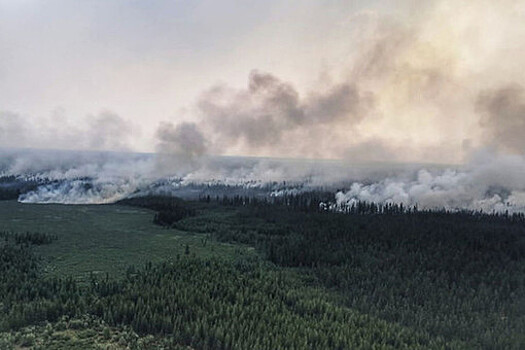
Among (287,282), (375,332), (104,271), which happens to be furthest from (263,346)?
(104,271)

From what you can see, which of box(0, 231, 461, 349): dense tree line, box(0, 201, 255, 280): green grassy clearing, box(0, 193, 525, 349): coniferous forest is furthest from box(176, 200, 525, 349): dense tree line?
box(0, 201, 255, 280): green grassy clearing

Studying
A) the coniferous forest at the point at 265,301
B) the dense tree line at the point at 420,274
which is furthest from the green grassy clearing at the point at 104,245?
the dense tree line at the point at 420,274

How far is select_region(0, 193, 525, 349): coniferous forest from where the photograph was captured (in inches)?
2603

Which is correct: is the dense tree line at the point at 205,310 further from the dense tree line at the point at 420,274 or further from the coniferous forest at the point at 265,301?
the dense tree line at the point at 420,274

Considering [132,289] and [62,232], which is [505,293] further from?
[62,232]

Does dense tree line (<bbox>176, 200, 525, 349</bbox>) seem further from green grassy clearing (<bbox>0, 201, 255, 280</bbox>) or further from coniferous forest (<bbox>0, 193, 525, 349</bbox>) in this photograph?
green grassy clearing (<bbox>0, 201, 255, 280</bbox>)

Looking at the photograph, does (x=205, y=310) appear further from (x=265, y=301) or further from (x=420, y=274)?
(x=420, y=274)

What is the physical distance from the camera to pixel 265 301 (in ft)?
284

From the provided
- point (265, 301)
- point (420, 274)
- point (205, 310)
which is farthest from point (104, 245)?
point (420, 274)

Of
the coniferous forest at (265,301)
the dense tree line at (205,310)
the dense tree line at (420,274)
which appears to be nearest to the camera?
the coniferous forest at (265,301)

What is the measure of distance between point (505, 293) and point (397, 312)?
47524 mm

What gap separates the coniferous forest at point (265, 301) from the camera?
2603 inches

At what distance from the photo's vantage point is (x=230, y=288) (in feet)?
297

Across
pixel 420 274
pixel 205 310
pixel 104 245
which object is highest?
pixel 104 245
